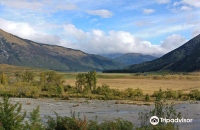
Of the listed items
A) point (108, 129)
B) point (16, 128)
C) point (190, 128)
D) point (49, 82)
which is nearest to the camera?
point (16, 128)

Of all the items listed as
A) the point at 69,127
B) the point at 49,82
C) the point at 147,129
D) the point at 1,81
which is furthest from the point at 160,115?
the point at 1,81

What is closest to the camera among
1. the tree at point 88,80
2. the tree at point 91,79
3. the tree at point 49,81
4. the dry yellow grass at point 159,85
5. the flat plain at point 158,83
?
the tree at point 91,79

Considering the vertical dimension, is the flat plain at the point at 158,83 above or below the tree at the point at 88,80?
below

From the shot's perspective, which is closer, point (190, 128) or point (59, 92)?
point (190, 128)

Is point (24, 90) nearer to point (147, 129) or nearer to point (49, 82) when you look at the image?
point (49, 82)

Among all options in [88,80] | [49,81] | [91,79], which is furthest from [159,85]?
[49,81]

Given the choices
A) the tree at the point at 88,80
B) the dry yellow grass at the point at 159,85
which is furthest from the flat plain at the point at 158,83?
the tree at the point at 88,80

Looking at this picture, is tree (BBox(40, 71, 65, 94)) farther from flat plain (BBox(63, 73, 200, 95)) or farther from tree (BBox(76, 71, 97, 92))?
flat plain (BBox(63, 73, 200, 95))

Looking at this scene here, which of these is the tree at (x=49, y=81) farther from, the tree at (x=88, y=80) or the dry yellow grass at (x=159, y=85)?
the dry yellow grass at (x=159, y=85)

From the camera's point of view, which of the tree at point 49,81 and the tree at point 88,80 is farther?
the tree at point 49,81

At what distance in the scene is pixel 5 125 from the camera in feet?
46.0

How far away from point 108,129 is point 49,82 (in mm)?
89300

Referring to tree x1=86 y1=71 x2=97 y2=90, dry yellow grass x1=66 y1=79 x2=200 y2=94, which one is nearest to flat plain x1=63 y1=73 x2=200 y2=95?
dry yellow grass x1=66 y1=79 x2=200 y2=94

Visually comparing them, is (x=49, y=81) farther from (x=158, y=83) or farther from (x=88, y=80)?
(x=158, y=83)
